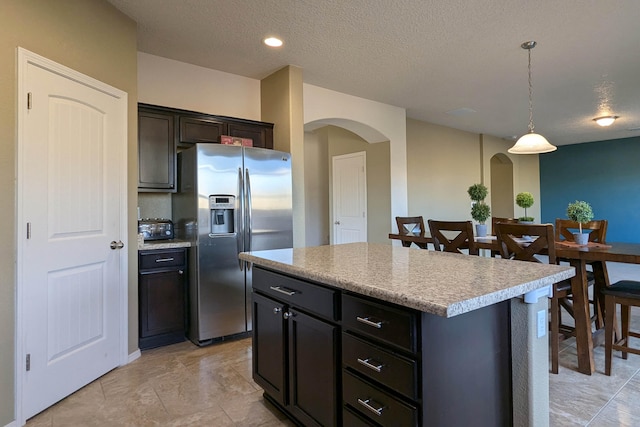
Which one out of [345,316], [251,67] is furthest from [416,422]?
[251,67]

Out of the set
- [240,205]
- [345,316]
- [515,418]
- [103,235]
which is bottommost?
[515,418]

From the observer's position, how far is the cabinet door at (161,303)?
9.90ft

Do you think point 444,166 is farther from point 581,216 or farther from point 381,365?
point 381,365

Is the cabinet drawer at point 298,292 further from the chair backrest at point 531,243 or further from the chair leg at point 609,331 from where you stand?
the chair leg at point 609,331

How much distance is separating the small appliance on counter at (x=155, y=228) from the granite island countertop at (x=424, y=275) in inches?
64.1

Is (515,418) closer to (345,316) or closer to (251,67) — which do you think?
(345,316)

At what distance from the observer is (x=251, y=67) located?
3.84m

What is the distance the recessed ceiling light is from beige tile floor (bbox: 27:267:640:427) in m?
2.74

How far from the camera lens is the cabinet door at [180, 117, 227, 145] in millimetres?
3396

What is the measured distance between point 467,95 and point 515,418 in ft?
14.1

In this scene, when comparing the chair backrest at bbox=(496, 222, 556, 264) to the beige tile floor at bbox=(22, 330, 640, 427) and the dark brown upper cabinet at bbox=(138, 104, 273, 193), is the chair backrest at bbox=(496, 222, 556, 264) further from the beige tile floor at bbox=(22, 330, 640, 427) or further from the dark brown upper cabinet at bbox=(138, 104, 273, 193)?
the dark brown upper cabinet at bbox=(138, 104, 273, 193)

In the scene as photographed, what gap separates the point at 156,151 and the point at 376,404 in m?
2.86

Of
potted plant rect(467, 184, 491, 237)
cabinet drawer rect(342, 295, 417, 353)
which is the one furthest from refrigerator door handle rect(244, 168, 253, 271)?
potted plant rect(467, 184, 491, 237)

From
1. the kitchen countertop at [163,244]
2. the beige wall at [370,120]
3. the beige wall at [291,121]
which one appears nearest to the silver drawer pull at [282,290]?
the kitchen countertop at [163,244]
